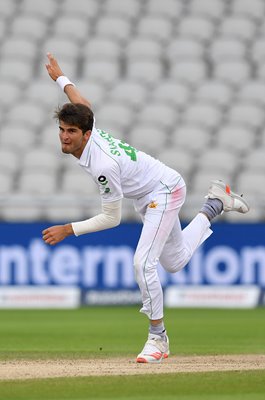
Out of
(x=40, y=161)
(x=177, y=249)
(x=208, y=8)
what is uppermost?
(x=208, y=8)

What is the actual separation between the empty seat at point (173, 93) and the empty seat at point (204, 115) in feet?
1.06

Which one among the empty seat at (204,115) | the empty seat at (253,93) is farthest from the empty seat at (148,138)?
the empty seat at (253,93)

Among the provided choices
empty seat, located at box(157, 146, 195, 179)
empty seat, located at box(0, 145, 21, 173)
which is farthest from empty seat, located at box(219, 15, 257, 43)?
empty seat, located at box(0, 145, 21, 173)

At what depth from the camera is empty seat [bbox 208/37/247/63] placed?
66.2ft

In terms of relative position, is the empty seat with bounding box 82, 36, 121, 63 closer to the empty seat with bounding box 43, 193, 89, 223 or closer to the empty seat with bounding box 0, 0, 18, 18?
the empty seat with bounding box 0, 0, 18, 18

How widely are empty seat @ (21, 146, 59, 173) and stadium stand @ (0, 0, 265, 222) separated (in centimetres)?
2

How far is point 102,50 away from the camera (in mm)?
20281

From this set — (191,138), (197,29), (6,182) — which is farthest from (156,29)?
(6,182)

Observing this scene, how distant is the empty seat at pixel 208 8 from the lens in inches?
825

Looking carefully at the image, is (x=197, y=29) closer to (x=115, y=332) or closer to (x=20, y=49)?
(x=20, y=49)

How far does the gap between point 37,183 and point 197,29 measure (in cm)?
539

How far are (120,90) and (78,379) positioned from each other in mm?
12220

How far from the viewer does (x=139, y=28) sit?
20781 mm

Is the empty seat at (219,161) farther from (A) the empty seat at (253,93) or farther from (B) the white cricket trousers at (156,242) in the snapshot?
(B) the white cricket trousers at (156,242)
